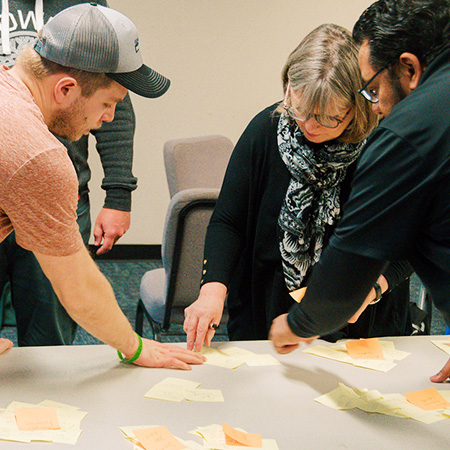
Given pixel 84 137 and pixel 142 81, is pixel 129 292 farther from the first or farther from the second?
pixel 142 81

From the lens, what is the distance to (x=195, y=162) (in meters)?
2.85

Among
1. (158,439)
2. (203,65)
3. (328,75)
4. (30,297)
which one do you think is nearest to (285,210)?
(328,75)

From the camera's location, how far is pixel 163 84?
142 centimetres

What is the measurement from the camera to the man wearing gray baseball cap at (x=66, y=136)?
978 mm

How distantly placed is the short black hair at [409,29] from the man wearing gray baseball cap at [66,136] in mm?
556

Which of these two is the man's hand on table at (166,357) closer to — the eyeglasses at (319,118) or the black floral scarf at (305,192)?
the black floral scarf at (305,192)

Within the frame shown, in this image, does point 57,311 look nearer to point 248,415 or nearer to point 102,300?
point 102,300

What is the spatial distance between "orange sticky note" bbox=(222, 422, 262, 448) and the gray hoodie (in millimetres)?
1084

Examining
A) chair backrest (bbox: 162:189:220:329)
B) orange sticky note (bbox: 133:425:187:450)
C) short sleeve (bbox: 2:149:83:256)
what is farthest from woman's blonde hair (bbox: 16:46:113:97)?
chair backrest (bbox: 162:189:220:329)

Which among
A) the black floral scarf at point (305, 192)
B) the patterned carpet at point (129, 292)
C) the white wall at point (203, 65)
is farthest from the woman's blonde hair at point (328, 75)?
the white wall at point (203, 65)

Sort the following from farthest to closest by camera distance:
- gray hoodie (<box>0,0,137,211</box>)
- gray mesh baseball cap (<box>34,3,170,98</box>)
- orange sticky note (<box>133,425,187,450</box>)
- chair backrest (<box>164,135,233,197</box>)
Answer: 1. chair backrest (<box>164,135,233,197</box>)
2. gray hoodie (<box>0,0,137,211</box>)
3. gray mesh baseball cap (<box>34,3,170,98</box>)
4. orange sticky note (<box>133,425,187,450</box>)

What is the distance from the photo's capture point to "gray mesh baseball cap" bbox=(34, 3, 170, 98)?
1126 mm

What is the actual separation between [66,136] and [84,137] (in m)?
0.62

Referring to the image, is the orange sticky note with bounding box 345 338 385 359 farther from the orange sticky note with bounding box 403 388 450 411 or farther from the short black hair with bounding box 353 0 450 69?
the short black hair with bounding box 353 0 450 69
